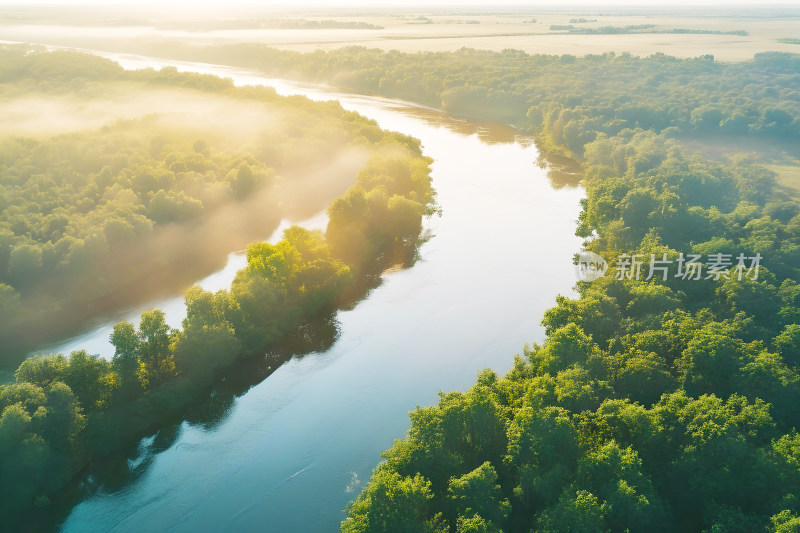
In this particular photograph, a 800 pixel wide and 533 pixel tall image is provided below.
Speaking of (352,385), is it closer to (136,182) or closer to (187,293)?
(187,293)

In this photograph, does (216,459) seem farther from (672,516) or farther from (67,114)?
(67,114)

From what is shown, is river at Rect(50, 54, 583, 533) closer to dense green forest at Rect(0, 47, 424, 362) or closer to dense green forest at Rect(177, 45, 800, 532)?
dense green forest at Rect(0, 47, 424, 362)

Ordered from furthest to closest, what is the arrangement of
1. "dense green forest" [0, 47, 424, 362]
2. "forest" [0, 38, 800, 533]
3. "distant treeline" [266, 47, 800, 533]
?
"dense green forest" [0, 47, 424, 362] → "forest" [0, 38, 800, 533] → "distant treeline" [266, 47, 800, 533]

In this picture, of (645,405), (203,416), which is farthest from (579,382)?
(203,416)

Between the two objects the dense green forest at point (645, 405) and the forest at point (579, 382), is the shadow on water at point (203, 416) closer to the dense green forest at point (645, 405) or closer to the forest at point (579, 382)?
the forest at point (579, 382)

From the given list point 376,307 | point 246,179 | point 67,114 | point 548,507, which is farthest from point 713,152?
point 67,114

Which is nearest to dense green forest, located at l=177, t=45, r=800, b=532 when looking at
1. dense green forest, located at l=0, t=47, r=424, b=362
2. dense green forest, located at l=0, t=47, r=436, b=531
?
dense green forest, located at l=0, t=47, r=436, b=531
